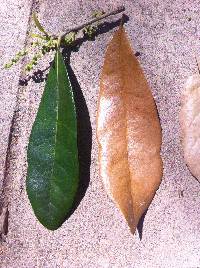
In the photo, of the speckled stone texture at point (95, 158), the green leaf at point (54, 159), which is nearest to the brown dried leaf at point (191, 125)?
the speckled stone texture at point (95, 158)

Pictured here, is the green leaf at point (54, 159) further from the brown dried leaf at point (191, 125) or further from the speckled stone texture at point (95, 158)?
the brown dried leaf at point (191, 125)

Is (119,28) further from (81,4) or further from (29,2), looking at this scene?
(29,2)

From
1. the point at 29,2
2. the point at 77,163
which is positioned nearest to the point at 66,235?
the point at 77,163

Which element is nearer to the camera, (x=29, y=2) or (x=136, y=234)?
(x=136, y=234)

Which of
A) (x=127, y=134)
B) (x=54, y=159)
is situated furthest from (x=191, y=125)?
(x=54, y=159)

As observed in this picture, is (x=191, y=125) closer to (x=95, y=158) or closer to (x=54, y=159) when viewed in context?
(x=95, y=158)

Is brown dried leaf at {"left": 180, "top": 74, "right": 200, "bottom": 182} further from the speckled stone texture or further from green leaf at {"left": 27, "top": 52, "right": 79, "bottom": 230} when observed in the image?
green leaf at {"left": 27, "top": 52, "right": 79, "bottom": 230}

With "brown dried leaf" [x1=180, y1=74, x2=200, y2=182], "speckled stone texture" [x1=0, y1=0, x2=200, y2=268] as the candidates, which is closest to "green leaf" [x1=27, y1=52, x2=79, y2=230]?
"speckled stone texture" [x1=0, y1=0, x2=200, y2=268]
